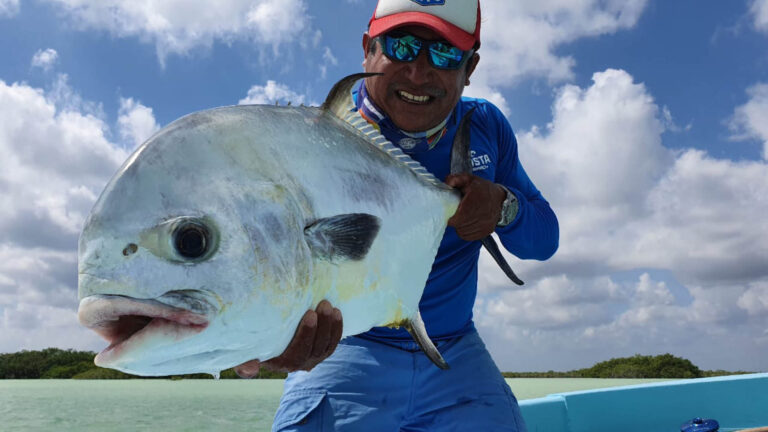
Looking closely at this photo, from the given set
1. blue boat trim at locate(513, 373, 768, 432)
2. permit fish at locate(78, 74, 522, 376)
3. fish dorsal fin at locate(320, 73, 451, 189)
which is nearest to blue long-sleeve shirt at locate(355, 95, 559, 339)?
fish dorsal fin at locate(320, 73, 451, 189)

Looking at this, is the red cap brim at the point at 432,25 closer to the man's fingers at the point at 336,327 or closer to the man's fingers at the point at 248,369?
the man's fingers at the point at 336,327

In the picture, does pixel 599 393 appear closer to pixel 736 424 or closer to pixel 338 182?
pixel 736 424

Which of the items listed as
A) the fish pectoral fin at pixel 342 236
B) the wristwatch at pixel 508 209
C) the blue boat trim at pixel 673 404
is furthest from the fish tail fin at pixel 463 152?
the blue boat trim at pixel 673 404

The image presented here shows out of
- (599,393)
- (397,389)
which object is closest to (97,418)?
(599,393)

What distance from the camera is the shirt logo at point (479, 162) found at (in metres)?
2.94

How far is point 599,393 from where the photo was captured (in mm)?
6125

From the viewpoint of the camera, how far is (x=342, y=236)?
1.70 metres

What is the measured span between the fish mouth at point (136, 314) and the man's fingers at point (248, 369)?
0.32 metres

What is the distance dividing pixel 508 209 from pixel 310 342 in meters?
1.19

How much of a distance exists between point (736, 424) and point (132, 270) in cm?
692

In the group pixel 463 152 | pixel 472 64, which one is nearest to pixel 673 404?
pixel 472 64

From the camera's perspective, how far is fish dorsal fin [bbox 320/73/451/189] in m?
2.01

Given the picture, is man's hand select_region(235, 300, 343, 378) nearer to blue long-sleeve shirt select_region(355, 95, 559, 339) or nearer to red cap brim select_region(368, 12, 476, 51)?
blue long-sleeve shirt select_region(355, 95, 559, 339)

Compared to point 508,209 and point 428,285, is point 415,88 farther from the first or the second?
point 428,285
